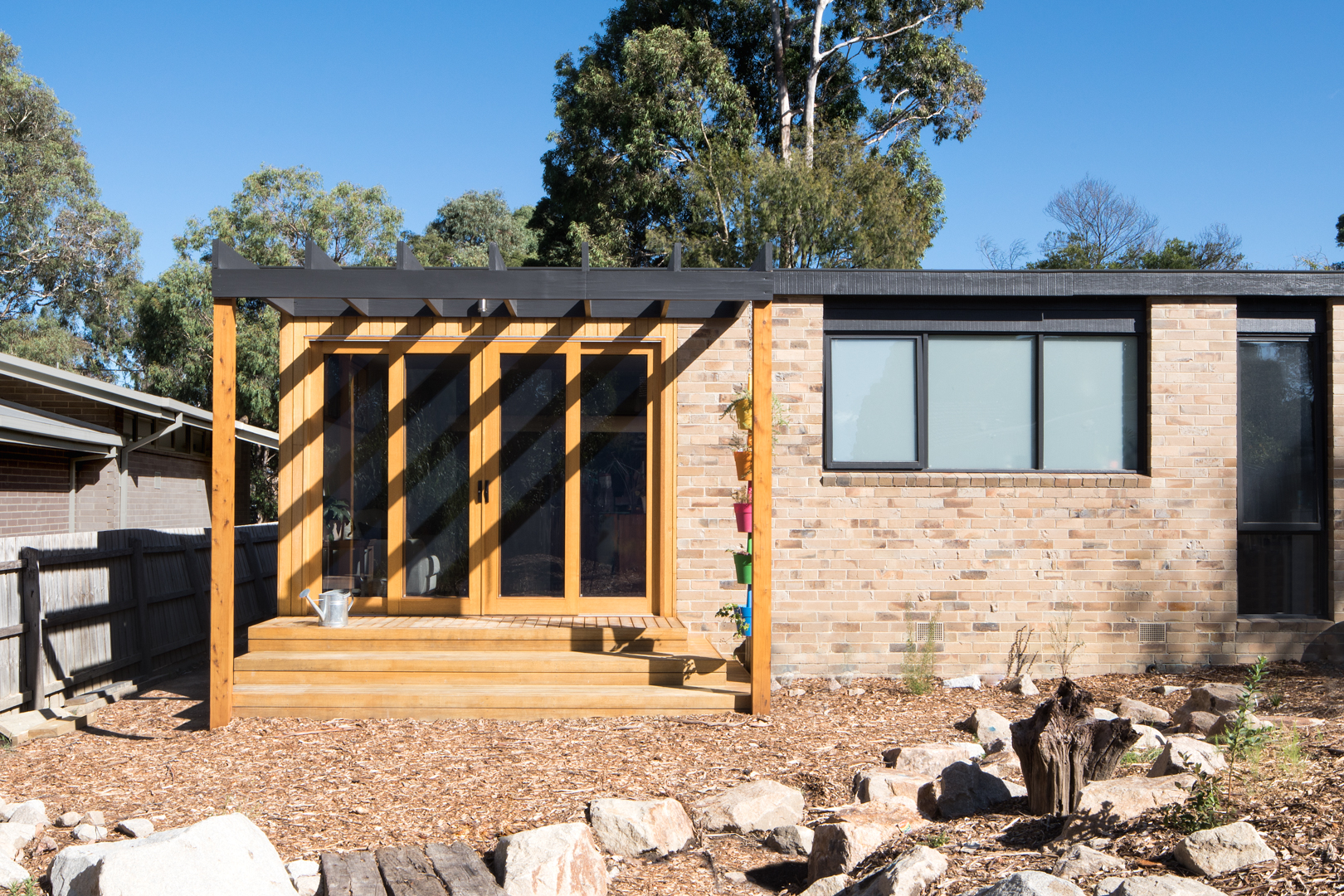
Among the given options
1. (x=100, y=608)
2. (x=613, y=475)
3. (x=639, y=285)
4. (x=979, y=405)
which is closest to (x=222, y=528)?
(x=100, y=608)

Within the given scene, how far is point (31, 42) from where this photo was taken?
25.6 metres

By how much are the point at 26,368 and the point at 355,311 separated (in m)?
5.82

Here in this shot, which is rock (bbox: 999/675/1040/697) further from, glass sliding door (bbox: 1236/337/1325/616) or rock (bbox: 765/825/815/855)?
rock (bbox: 765/825/815/855)

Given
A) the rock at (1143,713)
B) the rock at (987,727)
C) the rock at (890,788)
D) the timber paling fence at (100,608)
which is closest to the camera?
the rock at (890,788)

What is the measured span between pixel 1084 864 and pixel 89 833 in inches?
157

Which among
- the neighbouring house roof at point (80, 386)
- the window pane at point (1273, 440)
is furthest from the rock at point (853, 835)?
the neighbouring house roof at point (80, 386)

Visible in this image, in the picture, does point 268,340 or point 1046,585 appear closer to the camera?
point 1046,585

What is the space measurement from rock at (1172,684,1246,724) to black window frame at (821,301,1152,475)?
2.11 m

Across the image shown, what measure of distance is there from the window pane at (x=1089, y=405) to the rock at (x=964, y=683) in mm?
1925

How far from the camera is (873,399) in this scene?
7.98 metres

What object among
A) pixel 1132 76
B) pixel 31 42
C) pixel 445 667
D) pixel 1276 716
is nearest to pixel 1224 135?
pixel 1132 76

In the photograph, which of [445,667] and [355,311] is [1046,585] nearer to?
[445,667]

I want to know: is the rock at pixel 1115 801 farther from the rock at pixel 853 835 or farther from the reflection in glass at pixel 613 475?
the reflection in glass at pixel 613 475

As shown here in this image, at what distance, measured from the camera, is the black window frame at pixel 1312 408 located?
802cm
